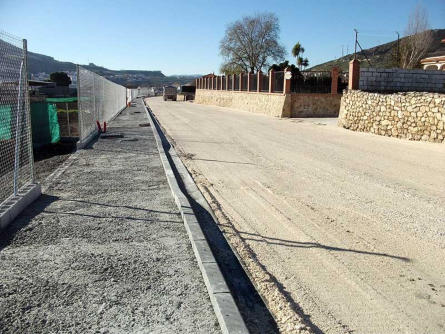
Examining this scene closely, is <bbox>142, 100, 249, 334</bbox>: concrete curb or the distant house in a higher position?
Result: the distant house

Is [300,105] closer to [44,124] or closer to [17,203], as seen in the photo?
[44,124]

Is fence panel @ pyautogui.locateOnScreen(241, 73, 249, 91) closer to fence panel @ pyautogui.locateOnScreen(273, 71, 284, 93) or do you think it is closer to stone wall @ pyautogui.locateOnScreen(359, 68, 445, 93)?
fence panel @ pyautogui.locateOnScreen(273, 71, 284, 93)

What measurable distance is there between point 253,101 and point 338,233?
3107 centimetres

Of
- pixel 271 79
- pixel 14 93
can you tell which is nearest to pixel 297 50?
pixel 271 79

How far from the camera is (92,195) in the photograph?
6.75 meters

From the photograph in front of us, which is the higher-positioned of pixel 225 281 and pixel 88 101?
pixel 88 101

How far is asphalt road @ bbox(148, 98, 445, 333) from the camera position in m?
3.50

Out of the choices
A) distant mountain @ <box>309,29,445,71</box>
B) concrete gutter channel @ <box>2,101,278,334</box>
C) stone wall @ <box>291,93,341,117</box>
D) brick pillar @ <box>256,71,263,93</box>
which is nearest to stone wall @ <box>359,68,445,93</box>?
distant mountain @ <box>309,29,445,71</box>

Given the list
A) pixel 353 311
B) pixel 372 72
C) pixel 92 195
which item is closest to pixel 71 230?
pixel 92 195

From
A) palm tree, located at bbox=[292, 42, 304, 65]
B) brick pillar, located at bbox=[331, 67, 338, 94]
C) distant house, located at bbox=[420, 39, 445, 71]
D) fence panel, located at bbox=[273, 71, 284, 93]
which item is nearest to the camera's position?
brick pillar, located at bbox=[331, 67, 338, 94]

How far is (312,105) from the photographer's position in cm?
2848

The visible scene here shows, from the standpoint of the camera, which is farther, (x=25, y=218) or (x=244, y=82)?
(x=244, y=82)

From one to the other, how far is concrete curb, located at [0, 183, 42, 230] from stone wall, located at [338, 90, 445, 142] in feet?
41.1

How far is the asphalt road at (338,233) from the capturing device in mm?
3504
